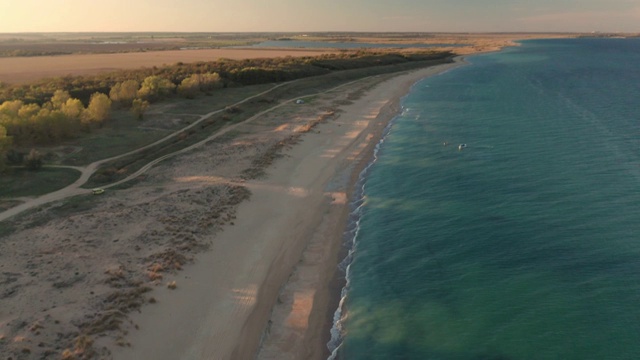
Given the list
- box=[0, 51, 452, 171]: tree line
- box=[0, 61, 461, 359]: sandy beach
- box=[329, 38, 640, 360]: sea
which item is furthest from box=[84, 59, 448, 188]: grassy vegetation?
box=[329, 38, 640, 360]: sea

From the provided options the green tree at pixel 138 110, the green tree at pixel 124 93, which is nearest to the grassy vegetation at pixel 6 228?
the green tree at pixel 138 110

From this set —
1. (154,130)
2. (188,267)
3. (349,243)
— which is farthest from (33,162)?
(349,243)

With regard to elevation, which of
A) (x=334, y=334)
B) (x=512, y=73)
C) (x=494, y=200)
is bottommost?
(x=334, y=334)

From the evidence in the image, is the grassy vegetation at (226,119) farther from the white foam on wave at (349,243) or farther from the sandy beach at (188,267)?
the white foam on wave at (349,243)

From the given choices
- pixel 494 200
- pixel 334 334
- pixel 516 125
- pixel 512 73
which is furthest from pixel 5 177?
pixel 512 73

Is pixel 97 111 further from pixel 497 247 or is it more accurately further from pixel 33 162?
pixel 497 247

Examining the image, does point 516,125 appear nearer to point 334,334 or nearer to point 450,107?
point 450,107

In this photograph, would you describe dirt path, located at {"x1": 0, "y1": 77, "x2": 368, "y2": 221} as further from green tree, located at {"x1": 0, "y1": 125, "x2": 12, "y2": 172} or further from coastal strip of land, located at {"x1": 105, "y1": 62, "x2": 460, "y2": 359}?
green tree, located at {"x1": 0, "y1": 125, "x2": 12, "y2": 172}
